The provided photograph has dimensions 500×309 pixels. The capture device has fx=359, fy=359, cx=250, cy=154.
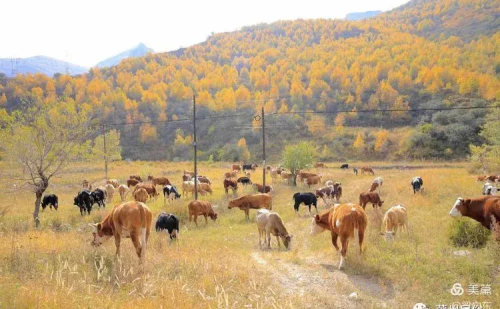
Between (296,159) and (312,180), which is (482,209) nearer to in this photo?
(312,180)

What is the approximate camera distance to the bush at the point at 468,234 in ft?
37.4

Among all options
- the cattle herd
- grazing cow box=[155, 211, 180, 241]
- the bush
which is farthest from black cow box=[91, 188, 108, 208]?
the bush

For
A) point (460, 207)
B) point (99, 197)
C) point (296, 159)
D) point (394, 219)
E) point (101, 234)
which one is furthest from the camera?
point (296, 159)

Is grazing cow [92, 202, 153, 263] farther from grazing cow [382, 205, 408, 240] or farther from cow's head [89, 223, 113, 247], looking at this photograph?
grazing cow [382, 205, 408, 240]

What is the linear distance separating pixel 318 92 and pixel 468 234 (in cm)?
10877

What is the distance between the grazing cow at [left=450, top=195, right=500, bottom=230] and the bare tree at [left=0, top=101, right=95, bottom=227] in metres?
16.6

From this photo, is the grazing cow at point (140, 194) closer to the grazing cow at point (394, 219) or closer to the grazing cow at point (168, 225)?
the grazing cow at point (168, 225)

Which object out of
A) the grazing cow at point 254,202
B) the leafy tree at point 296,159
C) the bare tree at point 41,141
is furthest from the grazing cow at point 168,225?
the leafy tree at point 296,159

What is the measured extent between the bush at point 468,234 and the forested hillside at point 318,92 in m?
30.4

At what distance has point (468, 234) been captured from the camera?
1155 cm

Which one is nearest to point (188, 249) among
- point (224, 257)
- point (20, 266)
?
point (224, 257)

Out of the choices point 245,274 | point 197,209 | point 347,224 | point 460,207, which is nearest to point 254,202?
point 197,209

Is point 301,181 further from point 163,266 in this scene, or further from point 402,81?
point 402,81

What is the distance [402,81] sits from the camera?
361 feet
